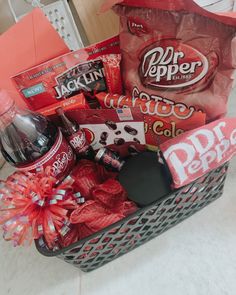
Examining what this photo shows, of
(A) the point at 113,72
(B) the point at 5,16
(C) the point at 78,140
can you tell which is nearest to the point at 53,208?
(C) the point at 78,140

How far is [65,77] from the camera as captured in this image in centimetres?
53

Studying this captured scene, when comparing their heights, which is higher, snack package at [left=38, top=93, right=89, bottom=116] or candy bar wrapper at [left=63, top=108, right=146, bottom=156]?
snack package at [left=38, top=93, right=89, bottom=116]

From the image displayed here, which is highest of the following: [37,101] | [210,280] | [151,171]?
[37,101]

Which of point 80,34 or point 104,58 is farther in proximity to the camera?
point 80,34

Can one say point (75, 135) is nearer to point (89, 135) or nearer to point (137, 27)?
point (89, 135)

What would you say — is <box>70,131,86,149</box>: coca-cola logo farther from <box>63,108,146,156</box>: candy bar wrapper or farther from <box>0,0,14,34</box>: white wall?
<box>0,0,14,34</box>: white wall

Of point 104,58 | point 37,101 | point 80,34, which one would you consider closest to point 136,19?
point 104,58

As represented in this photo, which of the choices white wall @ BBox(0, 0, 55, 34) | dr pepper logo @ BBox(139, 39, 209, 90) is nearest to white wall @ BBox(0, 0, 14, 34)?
white wall @ BBox(0, 0, 55, 34)

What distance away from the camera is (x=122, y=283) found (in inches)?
19.5

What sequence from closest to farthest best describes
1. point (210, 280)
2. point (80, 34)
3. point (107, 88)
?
point (210, 280) → point (107, 88) → point (80, 34)

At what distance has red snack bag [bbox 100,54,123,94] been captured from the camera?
518 millimetres

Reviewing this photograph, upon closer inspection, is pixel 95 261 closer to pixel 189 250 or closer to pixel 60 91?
pixel 189 250

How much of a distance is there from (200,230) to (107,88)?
31 cm

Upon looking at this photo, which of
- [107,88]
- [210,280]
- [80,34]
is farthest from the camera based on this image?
[80,34]
